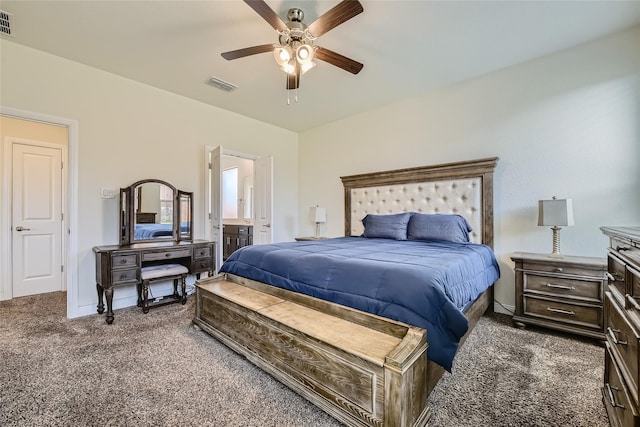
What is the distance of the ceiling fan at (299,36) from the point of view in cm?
183

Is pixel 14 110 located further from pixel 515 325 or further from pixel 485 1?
pixel 515 325

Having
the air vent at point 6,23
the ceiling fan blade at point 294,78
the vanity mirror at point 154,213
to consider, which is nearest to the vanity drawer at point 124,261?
the vanity mirror at point 154,213

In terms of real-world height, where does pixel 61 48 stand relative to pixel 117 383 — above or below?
above

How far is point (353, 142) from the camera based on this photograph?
4492mm

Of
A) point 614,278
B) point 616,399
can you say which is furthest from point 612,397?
point 614,278

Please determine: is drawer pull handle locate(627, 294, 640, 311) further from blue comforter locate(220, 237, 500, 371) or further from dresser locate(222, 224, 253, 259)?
dresser locate(222, 224, 253, 259)

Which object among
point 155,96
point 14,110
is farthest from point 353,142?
point 14,110

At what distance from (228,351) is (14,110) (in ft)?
9.97

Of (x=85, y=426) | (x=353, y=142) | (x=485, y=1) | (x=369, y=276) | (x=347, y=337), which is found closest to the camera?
(x=85, y=426)

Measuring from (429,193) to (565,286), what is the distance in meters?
1.62

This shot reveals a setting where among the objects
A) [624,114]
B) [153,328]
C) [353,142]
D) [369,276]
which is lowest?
[153,328]

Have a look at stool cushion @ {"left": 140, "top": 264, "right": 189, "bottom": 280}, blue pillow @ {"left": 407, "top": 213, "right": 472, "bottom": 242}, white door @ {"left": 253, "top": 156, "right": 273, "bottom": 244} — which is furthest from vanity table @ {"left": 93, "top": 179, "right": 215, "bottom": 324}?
blue pillow @ {"left": 407, "top": 213, "right": 472, "bottom": 242}

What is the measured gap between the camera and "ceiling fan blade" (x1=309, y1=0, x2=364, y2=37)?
175cm

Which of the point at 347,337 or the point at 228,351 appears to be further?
the point at 228,351
